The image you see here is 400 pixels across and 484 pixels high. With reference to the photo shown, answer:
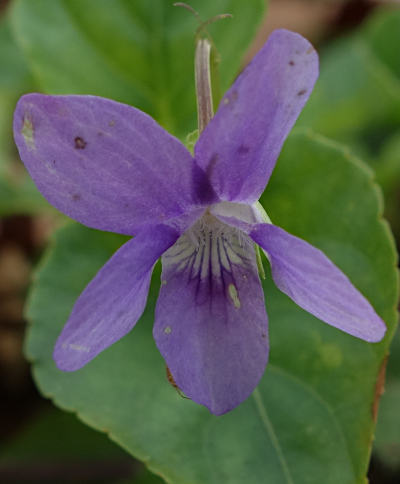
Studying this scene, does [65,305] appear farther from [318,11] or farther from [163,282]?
[318,11]

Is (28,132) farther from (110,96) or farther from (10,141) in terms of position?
(10,141)

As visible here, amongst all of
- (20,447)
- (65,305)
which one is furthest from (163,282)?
(20,447)

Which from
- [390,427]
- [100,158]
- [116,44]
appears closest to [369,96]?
[116,44]

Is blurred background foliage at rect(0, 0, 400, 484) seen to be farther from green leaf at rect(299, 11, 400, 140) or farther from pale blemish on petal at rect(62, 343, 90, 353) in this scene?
pale blemish on petal at rect(62, 343, 90, 353)

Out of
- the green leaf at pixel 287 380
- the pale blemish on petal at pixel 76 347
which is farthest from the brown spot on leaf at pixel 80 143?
the green leaf at pixel 287 380

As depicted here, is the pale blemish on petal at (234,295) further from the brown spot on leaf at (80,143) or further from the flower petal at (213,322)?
the brown spot on leaf at (80,143)

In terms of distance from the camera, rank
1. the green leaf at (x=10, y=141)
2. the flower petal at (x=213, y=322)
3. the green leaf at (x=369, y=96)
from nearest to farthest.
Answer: the flower petal at (x=213, y=322)
the green leaf at (x=10, y=141)
the green leaf at (x=369, y=96)
